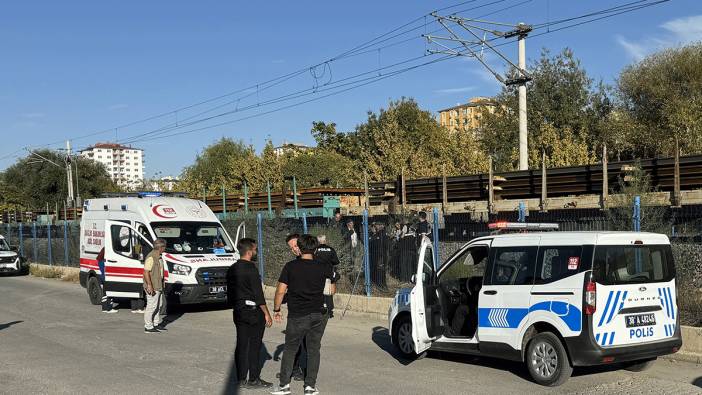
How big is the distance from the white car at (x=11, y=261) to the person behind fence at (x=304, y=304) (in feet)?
79.4

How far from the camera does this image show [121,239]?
52.0ft

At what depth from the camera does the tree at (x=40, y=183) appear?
6575cm

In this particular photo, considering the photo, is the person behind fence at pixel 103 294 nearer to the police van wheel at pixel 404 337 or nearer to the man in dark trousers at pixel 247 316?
the police van wheel at pixel 404 337

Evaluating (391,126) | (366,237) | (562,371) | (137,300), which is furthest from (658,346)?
(391,126)

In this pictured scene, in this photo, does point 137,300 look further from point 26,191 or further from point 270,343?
point 26,191

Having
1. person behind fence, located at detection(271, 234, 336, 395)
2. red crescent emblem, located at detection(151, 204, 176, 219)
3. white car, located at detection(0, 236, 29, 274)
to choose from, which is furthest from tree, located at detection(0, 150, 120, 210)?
person behind fence, located at detection(271, 234, 336, 395)

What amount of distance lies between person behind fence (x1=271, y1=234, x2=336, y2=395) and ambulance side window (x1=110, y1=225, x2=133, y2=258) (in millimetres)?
9205

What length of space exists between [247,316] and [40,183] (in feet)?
211

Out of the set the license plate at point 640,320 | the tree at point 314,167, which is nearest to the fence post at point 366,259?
the license plate at point 640,320

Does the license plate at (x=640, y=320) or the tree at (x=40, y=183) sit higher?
the tree at (x=40, y=183)

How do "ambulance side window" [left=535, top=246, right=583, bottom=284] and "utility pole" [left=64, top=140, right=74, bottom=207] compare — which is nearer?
"ambulance side window" [left=535, top=246, right=583, bottom=284]

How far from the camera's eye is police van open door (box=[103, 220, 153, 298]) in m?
15.3

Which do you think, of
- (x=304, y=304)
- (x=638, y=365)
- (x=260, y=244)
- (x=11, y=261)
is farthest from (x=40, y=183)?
(x=638, y=365)

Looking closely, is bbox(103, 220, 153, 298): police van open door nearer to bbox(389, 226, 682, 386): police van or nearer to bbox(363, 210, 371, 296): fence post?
bbox(363, 210, 371, 296): fence post
